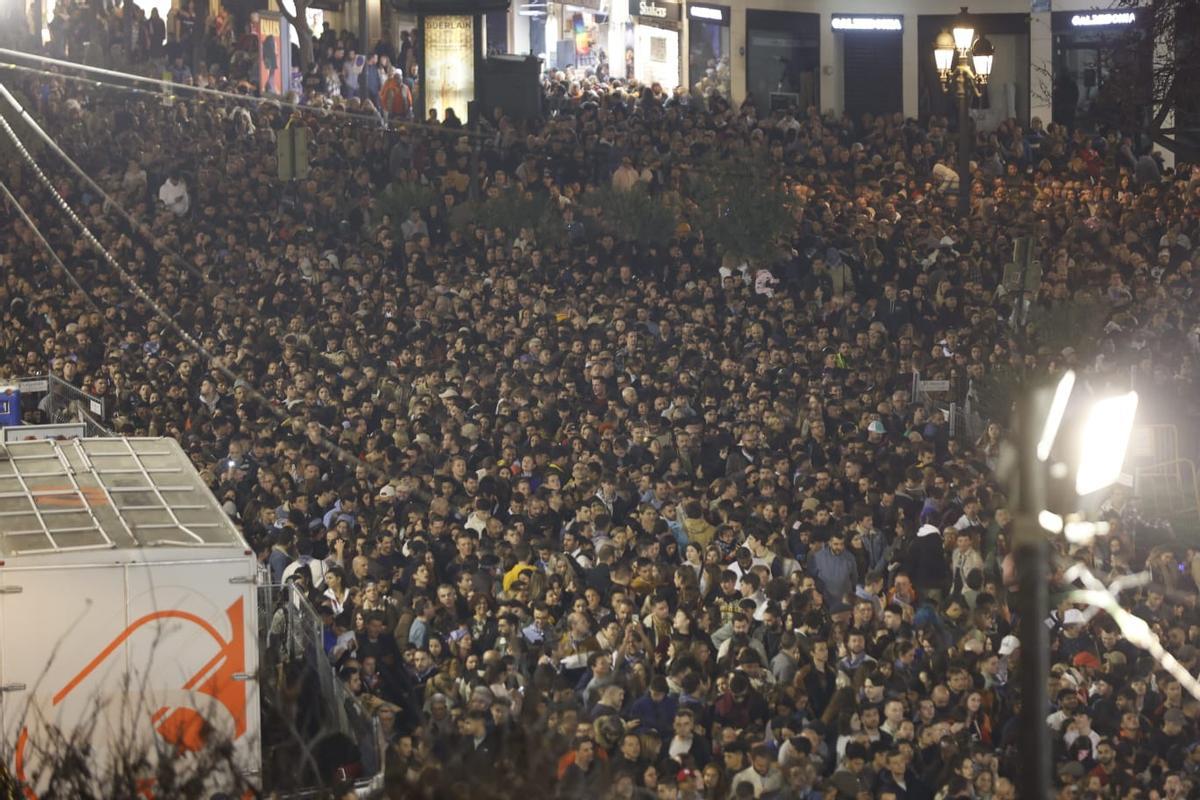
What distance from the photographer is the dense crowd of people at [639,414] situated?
43.1 ft

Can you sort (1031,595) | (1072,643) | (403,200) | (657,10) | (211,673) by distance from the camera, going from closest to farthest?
(1031,595), (211,673), (1072,643), (403,200), (657,10)

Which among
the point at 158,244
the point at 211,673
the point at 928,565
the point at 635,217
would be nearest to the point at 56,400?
the point at 158,244

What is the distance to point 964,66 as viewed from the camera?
2522 cm

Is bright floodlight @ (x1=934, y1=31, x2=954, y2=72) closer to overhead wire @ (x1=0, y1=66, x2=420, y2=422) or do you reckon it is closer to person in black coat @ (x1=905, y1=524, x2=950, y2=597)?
overhead wire @ (x1=0, y1=66, x2=420, y2=422)

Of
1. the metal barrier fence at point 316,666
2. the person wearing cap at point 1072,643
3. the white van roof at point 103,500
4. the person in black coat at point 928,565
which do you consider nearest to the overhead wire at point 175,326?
the metal barrier fence at point 316,666

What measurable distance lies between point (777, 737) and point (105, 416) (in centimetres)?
1134

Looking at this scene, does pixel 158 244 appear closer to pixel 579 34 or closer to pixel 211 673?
pixel 211 673

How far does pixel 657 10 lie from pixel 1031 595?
42759 millimetres

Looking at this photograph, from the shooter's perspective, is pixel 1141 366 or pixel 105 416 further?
pixel 105 416

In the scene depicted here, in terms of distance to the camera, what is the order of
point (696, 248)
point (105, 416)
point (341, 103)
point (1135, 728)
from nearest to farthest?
point (1135, 728)
point (105, 416)
point (696, 248)
point (341, 103)

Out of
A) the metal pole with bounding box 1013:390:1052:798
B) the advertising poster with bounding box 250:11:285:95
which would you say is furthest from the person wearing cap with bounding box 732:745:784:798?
the advertising poster with bounding box 250:11:285:95

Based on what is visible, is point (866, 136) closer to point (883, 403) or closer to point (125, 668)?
point (883, 403)

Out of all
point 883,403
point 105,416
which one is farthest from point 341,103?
point 883,403

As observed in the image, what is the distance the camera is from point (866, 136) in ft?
118
